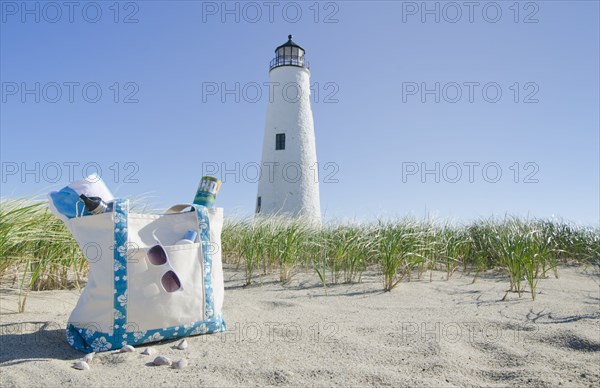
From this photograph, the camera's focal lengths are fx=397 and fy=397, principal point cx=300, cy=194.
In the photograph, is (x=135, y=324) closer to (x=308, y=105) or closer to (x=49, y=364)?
(x=49, y=364)

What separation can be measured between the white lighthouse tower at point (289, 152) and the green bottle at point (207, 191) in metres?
11.6

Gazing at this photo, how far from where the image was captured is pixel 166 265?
217 centimetres

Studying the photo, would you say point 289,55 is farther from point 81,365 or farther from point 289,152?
point 81,365

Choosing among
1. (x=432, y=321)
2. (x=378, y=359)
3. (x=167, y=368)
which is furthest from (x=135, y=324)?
(x=432, y=321)

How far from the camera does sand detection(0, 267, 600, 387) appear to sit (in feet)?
5.81

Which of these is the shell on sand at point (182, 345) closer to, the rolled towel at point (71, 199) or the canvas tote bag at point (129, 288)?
the canvas tote bag at point (129, 288)

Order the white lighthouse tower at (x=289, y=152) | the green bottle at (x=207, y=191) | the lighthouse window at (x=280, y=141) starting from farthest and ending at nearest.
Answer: the lighthouse window at (x=280, y=141)
the white lighthouse tower at (x=289, y=152)
the green bottle at (x=207, y=191)

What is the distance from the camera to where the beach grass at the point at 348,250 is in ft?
10.9

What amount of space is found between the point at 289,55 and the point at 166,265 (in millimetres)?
15083

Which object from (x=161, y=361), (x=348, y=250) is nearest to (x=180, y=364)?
(x=161, y=361)

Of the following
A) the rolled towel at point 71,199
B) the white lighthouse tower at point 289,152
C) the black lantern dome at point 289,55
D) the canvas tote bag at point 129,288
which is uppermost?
the black lantern dome at point 289,55

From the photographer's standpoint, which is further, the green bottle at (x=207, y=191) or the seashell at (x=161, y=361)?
the green bottle at (x=207, y=191)

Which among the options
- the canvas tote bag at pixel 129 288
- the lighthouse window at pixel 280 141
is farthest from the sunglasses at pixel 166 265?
the lighthouse window at pixel 280 141

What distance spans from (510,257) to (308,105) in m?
12.7
